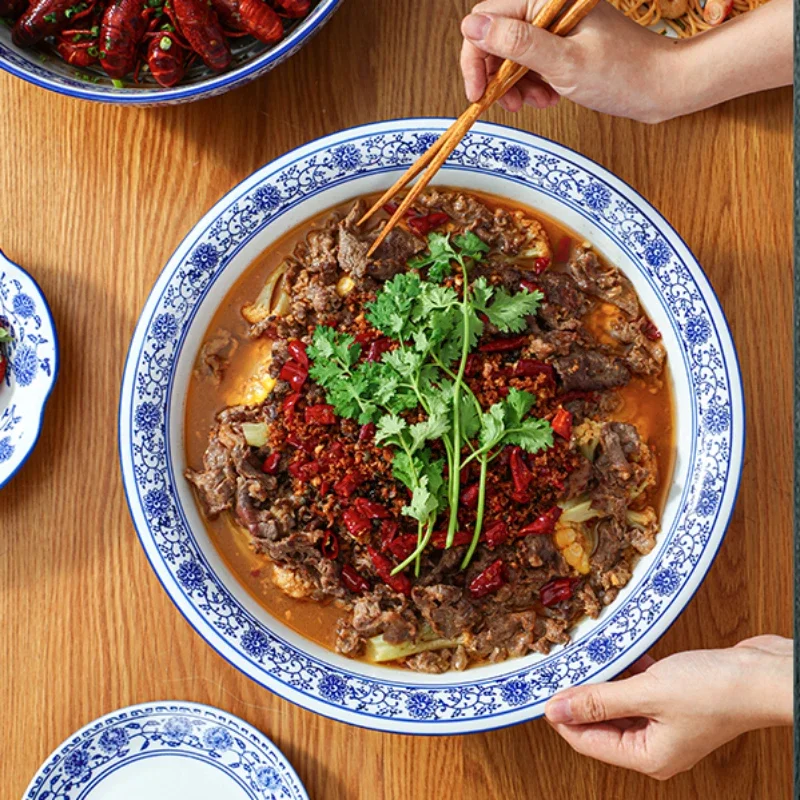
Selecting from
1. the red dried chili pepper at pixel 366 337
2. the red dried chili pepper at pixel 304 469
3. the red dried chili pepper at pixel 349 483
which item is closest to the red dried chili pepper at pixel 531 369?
the red dried chili pepper at pixel 366 337

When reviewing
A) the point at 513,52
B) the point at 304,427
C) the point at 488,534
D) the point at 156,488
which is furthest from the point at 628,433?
the point at 156,488

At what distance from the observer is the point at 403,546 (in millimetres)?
2807

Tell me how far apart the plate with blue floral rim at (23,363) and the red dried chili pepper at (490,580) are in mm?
1541

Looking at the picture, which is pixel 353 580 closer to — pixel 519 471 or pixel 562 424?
pixel 519 471

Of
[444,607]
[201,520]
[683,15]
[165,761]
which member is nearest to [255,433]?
[201,520]

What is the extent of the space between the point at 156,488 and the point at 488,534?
1.07 meters

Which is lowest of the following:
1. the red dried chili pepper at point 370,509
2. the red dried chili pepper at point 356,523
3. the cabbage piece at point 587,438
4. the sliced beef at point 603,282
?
the red dried chili pepper at point 356,523

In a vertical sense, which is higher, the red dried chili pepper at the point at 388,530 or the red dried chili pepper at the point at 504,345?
the red dried chili pepper at the point at 504,345

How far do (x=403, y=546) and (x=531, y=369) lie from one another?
70 centimetres

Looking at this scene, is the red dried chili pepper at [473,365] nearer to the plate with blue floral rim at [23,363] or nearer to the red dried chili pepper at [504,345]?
the red dried chili pepper at [504,345]

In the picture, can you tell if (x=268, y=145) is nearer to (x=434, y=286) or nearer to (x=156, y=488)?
(x=434, y=286)

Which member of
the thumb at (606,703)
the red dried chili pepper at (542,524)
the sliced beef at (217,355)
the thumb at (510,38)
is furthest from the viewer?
the sliced beef at (217,355)

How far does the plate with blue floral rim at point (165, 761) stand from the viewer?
299 cm

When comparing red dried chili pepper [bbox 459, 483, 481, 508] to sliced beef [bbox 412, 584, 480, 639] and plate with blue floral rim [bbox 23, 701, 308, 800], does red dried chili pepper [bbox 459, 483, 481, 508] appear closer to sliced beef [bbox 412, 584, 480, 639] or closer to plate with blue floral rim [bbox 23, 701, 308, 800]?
sliced beef [bbox 412, 584, 480, 639]
